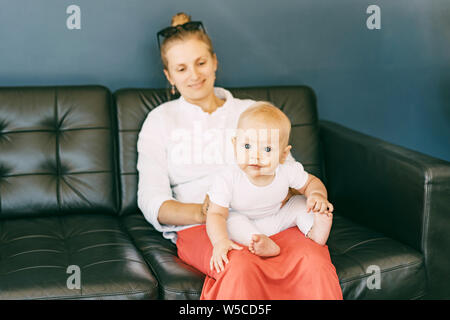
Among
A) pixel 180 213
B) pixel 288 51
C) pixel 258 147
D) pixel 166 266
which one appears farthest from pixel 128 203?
pixel 288 51

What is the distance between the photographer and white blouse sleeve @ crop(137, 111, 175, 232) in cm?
173

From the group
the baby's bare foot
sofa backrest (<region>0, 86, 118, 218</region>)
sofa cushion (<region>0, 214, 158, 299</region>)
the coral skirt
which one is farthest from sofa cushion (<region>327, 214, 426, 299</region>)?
sofa backrest (<region>0, 86, 118, 218</region>)

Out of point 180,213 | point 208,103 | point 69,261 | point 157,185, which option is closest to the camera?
point 69,261

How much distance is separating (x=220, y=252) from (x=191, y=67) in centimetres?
72

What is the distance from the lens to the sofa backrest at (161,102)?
2.01 meters

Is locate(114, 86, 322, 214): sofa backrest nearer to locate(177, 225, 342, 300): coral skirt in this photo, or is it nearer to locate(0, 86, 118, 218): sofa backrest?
locate(0, 86, 118, 218): sofa backrest

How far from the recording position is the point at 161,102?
82.0 inches

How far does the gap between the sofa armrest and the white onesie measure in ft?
1.19

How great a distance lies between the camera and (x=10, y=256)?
154cm

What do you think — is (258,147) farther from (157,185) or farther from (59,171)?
(59,171)

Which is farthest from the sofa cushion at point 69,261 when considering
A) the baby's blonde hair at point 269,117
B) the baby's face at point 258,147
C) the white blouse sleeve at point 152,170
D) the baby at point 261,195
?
the baby's blonde hair at point 269,117

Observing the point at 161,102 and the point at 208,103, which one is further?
the point at 161,102

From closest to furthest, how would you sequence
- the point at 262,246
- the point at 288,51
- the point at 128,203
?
the point at 262,246
the point at 128,203
the point at 288,51

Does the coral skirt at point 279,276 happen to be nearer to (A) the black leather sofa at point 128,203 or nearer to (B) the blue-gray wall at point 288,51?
(A) the black leather sofa at point 128,203
